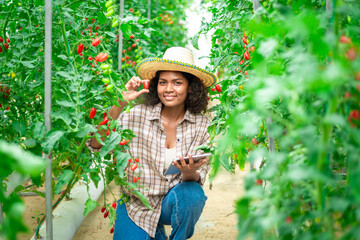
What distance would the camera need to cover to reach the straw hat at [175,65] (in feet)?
5.51

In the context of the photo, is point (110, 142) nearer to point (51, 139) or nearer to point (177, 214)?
point (51, 139)

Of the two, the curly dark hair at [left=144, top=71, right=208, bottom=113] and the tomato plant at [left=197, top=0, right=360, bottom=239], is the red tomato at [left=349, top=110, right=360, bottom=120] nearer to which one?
the tomato plant at [left=197, top=0, right=360, bottom=239]

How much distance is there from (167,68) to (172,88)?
4.3 inches

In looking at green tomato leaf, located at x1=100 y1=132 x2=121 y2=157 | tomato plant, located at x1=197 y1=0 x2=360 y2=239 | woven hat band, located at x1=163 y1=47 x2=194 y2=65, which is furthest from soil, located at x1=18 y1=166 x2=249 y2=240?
tomato plant, located at x1=197 y1=0 x2=360 y2=239

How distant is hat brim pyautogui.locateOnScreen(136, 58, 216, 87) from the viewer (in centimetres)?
168

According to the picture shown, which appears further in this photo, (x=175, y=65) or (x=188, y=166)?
(x=175, y=65)

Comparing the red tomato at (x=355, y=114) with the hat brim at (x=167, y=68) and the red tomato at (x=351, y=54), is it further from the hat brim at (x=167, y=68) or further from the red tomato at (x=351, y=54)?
the hat brim at (x=167, y=68)

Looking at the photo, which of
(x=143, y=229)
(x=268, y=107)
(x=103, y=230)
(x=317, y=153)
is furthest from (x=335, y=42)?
(x=103, y=230)

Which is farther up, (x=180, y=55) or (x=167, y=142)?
(x=180, y=55)

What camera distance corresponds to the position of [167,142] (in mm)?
1755

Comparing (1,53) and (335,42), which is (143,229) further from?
(335,42)

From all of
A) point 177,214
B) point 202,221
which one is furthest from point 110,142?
point 202,221

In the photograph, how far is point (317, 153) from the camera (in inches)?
19.3

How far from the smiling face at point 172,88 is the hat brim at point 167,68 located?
1.6 inches
